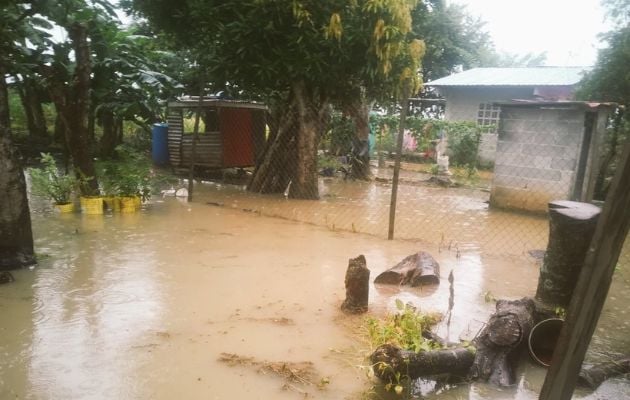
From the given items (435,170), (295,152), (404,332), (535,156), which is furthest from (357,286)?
(435,170)

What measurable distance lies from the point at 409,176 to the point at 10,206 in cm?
1141

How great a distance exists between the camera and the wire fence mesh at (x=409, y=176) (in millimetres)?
7669

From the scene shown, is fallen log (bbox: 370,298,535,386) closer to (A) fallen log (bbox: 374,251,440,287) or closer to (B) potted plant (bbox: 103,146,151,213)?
(A) fallen log (bbox: 374,251,440,287)

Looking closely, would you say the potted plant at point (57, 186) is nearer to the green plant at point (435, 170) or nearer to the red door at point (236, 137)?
the red door at point (236, 137)

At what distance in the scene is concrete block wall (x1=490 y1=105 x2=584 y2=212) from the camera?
8.17m

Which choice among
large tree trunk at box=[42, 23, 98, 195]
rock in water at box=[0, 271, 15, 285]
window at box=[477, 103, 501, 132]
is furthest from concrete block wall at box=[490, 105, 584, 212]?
window at box=[477, 103, 501, 132]

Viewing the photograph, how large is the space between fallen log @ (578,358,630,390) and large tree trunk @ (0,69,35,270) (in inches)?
198

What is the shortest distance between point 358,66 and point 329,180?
474 centimetres

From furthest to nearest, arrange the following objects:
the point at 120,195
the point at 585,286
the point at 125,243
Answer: the point at 120,195 < the point at 125,243 < the point at 585,286

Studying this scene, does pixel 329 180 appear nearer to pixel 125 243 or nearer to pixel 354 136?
pixel 354 136

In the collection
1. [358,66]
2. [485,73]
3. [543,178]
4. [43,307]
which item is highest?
[485,73]

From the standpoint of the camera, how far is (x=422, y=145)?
53.8 ft

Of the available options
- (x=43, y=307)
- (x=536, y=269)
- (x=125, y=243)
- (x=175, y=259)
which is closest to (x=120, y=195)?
(x=125, y=243)

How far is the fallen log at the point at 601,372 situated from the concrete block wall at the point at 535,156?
5712 millimetres
